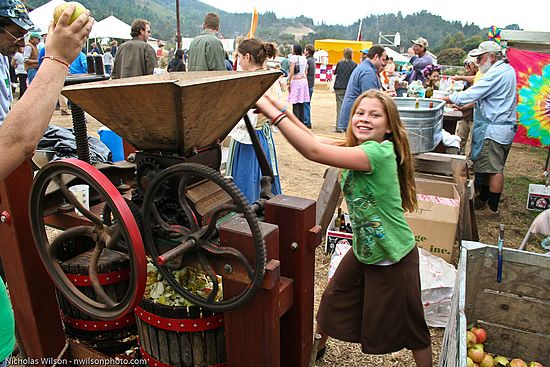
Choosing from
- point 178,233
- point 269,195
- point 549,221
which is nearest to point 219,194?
point 178,233

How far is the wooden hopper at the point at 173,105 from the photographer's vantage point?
1.35 m

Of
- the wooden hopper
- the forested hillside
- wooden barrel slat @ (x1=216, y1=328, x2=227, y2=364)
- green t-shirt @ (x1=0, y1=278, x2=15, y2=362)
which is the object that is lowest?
wooden barrel slat @ (x1=216, y1=328, x2=227, y2=364)

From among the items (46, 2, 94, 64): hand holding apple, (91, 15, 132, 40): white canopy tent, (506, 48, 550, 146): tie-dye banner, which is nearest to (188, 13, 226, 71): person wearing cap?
(506, 48, 550, 146): tie-dye banner

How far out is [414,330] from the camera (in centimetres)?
197

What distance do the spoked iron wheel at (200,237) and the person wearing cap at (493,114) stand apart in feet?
12.3

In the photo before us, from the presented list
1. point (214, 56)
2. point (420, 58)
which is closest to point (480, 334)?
point (214, 56)

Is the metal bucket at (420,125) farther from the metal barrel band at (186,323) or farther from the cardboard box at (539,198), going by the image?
the metal barrel band at (186,323)

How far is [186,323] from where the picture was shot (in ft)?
5.64

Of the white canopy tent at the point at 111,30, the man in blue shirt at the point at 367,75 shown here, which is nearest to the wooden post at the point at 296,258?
the man in blue shirt at the point at 367,75

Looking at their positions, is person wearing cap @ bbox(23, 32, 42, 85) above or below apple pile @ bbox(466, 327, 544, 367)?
above

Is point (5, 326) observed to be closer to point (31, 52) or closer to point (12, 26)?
point (12, 26)

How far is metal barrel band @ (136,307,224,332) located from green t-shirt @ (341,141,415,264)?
71 cm

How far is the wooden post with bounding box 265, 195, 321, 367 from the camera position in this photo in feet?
5.79

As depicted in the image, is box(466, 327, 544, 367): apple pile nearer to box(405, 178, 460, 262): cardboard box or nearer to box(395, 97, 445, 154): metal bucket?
box(405, 178, 460, 262): cardboard box
